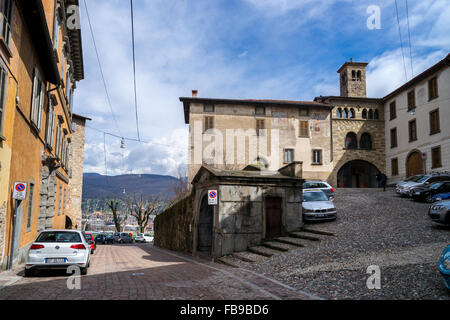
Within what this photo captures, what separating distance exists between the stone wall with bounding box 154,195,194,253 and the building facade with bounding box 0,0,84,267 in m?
6.86

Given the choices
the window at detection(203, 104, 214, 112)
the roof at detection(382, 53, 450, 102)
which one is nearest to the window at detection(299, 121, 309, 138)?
the roof at detection(382, 53, 450, 102)

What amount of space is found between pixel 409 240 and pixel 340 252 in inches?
90.5

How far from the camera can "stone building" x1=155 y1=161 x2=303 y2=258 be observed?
15156 millimetres

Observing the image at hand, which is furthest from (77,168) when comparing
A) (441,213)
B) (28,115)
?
(441,213)

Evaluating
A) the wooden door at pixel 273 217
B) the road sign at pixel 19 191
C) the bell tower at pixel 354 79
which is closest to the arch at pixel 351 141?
the bell tower at pixel 354 79

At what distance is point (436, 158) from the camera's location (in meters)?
31.2

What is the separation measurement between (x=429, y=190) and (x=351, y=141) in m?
20.4

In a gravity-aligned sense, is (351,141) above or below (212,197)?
above

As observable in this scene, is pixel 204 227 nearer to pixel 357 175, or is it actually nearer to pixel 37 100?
pixel 37 100

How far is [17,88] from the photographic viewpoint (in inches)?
436

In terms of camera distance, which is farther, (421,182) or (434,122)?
(434,122)

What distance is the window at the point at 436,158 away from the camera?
101 feet
